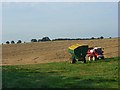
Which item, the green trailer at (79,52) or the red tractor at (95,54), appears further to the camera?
the red tractor at (95,54)

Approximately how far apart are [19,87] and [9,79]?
2.33 metres

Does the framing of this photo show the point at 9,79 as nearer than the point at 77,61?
Yes

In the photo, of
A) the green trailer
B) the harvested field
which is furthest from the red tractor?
the harvested field

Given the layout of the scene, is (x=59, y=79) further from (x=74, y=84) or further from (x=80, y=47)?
(x=80, y=47)

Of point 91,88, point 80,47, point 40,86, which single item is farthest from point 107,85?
point 80,47

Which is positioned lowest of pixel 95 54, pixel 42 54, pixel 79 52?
pixel 42 54

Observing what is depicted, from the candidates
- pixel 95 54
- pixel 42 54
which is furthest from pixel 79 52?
pixel 42 54

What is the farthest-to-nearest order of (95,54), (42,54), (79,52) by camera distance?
(42,54)
(95,54)
(79,52)

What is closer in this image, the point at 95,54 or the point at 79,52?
the point at 79,52

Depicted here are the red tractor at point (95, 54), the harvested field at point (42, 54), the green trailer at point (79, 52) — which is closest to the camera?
the green trailer at point (79, 52)

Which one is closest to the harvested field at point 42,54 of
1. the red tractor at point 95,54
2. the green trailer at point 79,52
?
the red tractor at point 95,54

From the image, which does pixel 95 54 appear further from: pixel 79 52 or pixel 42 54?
pixel 42 54

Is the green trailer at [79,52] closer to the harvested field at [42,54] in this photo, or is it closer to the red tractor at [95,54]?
the red tractor at [95,54]

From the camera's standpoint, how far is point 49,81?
14.8m
